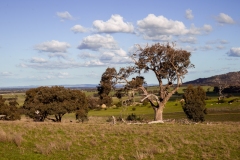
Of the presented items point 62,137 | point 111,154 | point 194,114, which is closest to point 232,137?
point 111,154

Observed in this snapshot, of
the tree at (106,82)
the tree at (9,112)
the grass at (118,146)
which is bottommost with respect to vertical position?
the tree at (9,112)

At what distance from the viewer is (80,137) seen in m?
20.2

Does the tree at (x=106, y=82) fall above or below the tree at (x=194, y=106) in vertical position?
above

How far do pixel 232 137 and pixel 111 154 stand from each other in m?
9.00

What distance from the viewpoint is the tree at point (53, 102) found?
153 ft

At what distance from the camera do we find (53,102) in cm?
4822

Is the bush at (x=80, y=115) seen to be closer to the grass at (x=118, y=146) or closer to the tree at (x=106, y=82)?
the tree at (x=106, y=82)

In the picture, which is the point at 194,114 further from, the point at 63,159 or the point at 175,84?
the point at 63,159

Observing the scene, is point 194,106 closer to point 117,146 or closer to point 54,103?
point 54,103

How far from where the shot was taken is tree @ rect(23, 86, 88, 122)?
46781 millimetres

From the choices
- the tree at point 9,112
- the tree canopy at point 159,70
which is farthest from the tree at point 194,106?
the tree at point 9,112

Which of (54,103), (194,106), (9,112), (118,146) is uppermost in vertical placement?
(54,103)

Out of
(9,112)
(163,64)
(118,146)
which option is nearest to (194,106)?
(163,64)

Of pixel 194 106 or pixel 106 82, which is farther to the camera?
pixel 194 106
